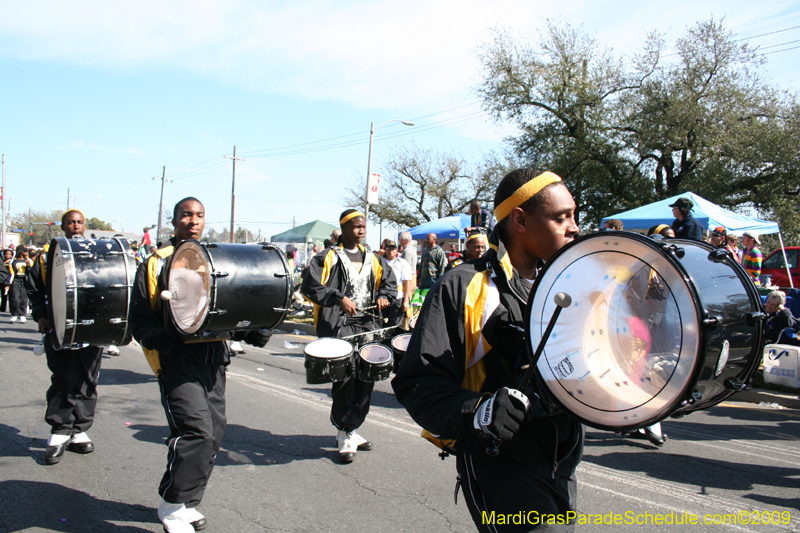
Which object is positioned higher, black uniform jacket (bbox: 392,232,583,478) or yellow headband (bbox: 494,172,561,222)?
yellow headband (bbox: 494,172,561,222)

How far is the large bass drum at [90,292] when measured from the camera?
4.36m

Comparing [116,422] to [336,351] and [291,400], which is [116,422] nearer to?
[291,400]

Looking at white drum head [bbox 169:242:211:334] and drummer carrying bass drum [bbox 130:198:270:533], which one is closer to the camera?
drummer carrying bass drum [bbox 130:198:270:533]

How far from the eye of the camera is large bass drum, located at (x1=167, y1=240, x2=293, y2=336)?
11.0ft

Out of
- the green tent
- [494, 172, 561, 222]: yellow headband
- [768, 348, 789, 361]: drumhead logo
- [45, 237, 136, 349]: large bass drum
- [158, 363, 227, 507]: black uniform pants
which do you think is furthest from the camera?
the green tent

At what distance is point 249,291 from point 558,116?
2255 centimetres

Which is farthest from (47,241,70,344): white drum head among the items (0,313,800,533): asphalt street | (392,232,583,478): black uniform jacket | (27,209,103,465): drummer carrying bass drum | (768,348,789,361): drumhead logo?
(768,348,789,361): drumhead logo

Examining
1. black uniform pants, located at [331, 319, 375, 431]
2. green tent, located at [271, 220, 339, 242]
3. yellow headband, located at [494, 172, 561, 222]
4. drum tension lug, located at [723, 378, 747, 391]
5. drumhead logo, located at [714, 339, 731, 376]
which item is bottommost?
black uniform pants, located at [331, 319, 375, 431]

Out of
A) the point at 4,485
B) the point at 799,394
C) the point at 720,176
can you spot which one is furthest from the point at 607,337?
the point at 720,176

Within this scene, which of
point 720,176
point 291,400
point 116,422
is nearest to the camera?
point 116,422

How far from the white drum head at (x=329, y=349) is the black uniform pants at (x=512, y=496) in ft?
7.71

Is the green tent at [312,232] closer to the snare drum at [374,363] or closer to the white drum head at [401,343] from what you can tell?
the snare drum at [374,363]

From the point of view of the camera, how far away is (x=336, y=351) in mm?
4258

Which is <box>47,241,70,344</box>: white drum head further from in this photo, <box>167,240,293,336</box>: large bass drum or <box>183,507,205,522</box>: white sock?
<box>183,507,205,522</box>: white sock
